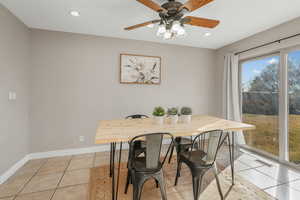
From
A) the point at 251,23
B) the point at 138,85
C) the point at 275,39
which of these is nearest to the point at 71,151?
the point at 138,85

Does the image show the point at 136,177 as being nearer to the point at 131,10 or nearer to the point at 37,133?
the point at 131,10

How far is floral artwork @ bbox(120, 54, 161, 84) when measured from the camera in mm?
3182

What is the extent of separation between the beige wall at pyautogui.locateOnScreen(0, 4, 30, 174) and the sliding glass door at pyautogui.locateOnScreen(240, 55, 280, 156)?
449cm

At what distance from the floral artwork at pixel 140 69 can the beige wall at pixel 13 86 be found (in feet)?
5.76

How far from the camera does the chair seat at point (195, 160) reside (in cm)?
156

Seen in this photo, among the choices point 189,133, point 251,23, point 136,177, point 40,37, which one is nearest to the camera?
point 136,177

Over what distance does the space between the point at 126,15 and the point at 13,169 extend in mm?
3046

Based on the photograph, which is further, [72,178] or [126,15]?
[126,15]

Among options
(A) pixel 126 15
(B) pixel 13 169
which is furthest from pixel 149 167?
(B) pixel 13 169

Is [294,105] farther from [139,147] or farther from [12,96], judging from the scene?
[12,96]

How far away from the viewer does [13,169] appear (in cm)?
223

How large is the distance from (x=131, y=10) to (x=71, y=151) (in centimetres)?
289

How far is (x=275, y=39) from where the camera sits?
254 cm

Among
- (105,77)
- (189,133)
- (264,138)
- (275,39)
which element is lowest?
(264,138)
